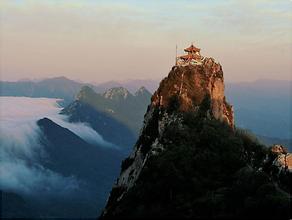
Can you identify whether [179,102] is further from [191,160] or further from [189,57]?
[191,160]

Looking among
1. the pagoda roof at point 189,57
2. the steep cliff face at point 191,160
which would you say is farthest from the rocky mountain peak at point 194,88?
the pagoda roof at point 189,57

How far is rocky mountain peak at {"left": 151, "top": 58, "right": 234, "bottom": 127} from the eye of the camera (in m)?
129

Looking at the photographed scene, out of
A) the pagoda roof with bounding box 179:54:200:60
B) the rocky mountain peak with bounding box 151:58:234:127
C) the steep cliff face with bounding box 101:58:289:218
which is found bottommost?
the steep cliff face with bounding box 101:58:289:218

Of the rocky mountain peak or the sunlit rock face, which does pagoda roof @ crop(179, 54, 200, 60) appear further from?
the rocky mountain peak

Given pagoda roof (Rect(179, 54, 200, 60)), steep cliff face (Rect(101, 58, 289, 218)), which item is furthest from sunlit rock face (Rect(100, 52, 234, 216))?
pagoda roof (Rect(179, 54, 200, 60))

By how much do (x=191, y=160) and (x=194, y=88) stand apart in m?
30.0

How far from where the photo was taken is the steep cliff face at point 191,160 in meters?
85.6

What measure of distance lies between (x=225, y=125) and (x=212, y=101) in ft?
29.2

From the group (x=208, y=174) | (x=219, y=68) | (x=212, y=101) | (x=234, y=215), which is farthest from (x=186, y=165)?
(x=219, y=68)

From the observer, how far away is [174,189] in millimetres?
96125

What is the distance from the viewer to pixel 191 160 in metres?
104

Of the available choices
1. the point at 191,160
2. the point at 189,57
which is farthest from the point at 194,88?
the point at 191,160

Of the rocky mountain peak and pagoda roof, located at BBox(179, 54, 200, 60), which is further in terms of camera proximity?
pagoda roof, located at BBox(179, 54, 200, 60)

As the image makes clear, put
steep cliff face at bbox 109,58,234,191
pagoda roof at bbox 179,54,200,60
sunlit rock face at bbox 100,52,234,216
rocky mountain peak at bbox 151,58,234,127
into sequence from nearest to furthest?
sunlit rock face at bbox 100,52,234,216, steep cliff face at bbox 109,58,234,191, rocky mountain peak at bbox 151,58,234,127, pagoda roof at bbox 179,54,200,60
